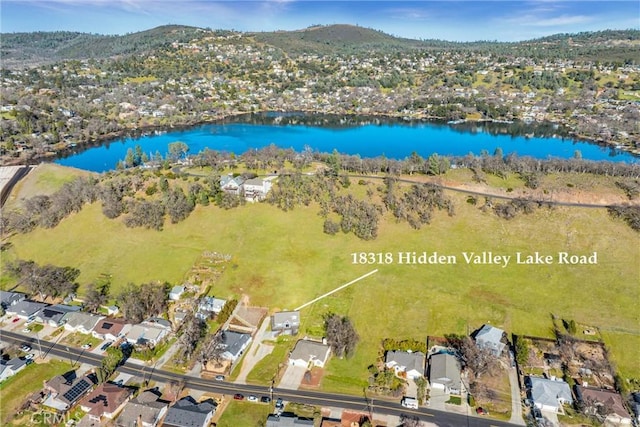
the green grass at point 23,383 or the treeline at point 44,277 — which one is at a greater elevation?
the treeline at point 44,277

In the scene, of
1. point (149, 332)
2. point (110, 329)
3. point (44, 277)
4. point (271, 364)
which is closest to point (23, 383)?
point (110, 329)

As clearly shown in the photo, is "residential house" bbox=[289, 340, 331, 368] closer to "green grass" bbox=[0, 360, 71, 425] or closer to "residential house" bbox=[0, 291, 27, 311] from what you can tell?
"green grass" bbox=[0, 360, 71, 425]

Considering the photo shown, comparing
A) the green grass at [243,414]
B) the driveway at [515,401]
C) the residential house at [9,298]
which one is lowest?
the green grass at [243,414]

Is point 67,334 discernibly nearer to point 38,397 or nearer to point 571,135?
point 38,397

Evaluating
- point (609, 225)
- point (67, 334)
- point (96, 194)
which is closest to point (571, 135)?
point (609, 225)

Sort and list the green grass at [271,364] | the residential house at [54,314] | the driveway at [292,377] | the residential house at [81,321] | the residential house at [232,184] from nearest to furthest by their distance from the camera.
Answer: the driveway at [292,377] → the green grass at [271,364] → the residential house at [81,321] → the residential house at [54,314] → the residential house at [232,184]

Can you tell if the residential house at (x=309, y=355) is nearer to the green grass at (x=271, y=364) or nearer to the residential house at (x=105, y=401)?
the green grass at (x=271, y=364)

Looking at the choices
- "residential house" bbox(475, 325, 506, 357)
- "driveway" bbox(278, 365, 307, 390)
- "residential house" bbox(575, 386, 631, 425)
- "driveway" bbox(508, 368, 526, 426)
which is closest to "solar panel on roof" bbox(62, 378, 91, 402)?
"driveway" bbox(278, 365, 307, 390)

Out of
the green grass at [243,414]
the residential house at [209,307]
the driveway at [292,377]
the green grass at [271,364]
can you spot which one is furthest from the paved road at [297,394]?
the residential house at [209,307]
